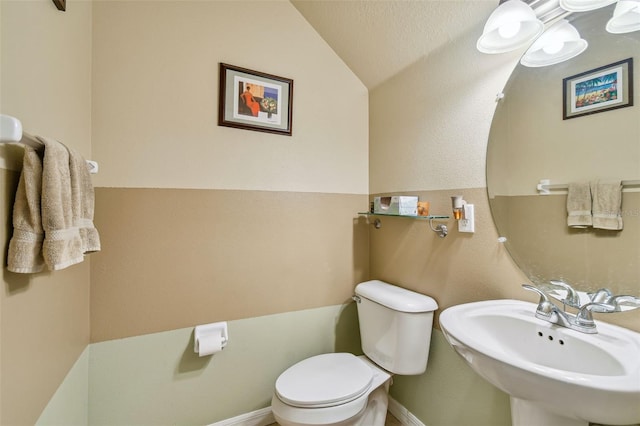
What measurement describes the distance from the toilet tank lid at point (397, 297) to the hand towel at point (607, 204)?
744 mm

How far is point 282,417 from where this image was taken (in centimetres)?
122

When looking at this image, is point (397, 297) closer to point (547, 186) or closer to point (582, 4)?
point (547, 186)

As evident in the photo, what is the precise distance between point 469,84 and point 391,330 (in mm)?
1274

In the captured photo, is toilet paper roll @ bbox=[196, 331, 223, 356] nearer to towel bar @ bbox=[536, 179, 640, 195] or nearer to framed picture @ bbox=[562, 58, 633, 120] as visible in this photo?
towel bar @ bbox=[536, 179, 640, 195]

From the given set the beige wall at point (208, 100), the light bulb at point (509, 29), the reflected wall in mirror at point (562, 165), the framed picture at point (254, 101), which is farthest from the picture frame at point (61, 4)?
the reflected wall in mirror at point (562, 165)

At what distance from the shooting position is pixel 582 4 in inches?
35.9

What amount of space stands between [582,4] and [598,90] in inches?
11.2

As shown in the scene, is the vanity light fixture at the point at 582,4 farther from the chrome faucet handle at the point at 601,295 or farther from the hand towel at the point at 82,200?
the hand towel at the point at 82,200

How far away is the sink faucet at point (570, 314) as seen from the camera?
865 millimetres

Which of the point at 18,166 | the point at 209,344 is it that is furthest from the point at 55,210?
the point at 209,344

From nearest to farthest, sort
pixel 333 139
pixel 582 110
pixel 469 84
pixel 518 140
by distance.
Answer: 1. pixel 582 110
2. pixel 518 140
3. pixel 469 84
4. pixel 333 139

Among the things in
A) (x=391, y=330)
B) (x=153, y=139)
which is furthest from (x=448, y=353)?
(x=153, y=139)

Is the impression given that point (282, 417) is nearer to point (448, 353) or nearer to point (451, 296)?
point (448, 353)

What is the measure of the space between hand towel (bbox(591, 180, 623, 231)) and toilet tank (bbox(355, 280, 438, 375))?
0.75 m
